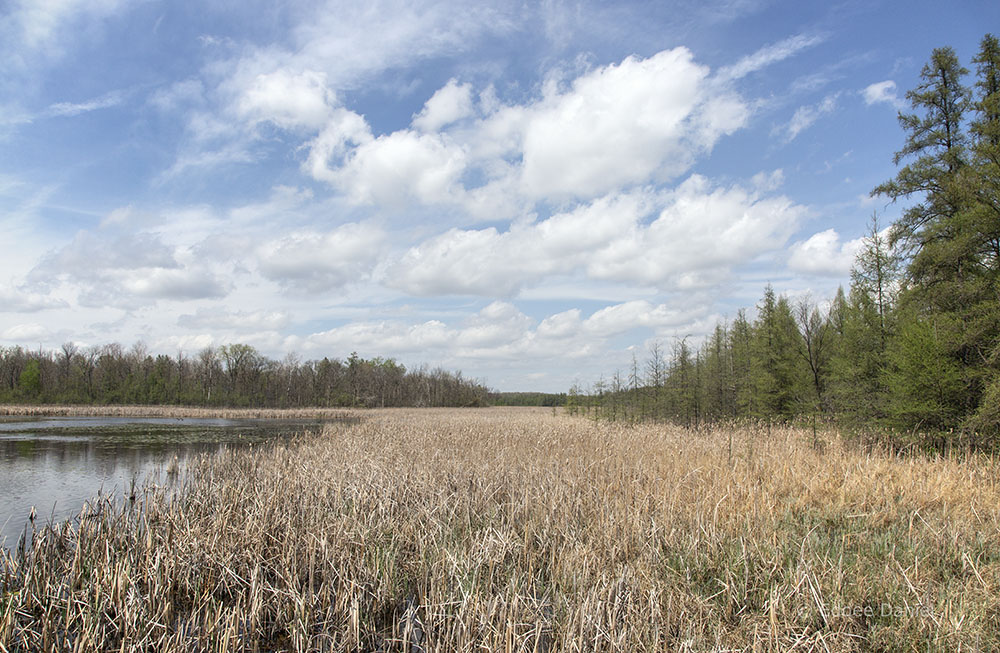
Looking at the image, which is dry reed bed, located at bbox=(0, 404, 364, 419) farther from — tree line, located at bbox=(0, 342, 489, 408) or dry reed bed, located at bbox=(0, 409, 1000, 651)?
dry reed bed, located at bbox=(0, 409, 1000, 651)

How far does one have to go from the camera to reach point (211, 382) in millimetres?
65812

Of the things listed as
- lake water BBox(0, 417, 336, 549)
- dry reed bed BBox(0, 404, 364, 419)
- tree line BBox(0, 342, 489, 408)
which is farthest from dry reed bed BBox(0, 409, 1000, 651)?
tree line BBox(0, 342, 489, 408)

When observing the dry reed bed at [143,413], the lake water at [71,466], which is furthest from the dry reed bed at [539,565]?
the dry reed bed at [143,413]

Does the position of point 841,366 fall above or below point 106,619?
above

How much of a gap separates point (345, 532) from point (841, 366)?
588 inches

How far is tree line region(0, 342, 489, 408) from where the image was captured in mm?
58156

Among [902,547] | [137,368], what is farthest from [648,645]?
[137,368]

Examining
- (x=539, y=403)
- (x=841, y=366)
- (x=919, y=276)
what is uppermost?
(x=919, y=276)

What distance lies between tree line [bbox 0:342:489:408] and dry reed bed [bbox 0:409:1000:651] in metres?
61.0

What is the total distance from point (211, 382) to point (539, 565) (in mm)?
72480

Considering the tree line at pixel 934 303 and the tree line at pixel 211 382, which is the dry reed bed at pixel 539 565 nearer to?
the tree line at pixel 934 303

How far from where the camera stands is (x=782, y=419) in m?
19.5

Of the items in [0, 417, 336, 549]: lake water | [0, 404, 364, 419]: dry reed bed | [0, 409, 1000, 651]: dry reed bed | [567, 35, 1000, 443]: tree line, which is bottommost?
[0, 404, 364, 419]: dry reed bed

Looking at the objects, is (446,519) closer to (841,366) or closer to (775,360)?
(841,366)
